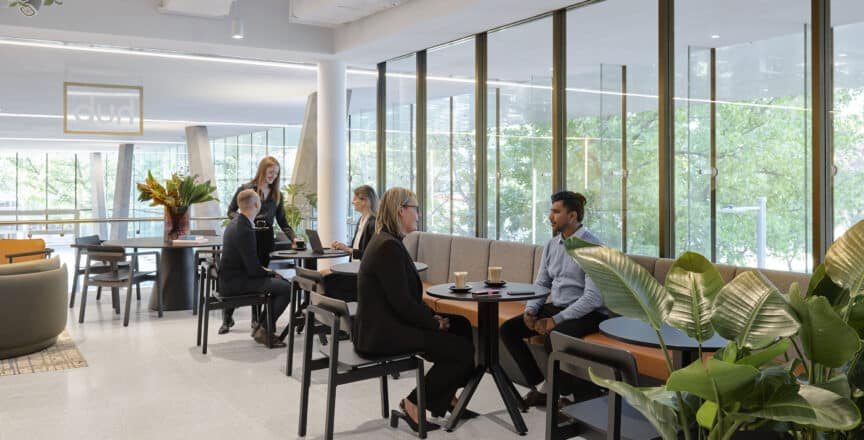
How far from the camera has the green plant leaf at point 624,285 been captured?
1.91 m

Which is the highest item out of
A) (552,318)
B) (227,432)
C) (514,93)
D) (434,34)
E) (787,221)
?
(434,34)

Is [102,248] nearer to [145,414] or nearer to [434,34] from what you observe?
[145,414]

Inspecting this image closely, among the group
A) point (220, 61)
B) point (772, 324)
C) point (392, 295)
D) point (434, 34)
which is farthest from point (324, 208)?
point (772, 324)

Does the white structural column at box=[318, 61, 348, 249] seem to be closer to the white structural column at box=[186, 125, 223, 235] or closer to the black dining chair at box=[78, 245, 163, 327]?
the black dining chair at box=[78, 245, 163, 327]

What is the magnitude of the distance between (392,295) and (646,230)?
8.00 ft

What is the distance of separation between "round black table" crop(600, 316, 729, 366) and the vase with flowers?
5.41 meters

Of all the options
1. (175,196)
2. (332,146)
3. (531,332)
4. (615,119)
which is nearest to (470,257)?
(615,119)

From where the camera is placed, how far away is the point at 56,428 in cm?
409

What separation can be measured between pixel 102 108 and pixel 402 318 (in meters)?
6.39

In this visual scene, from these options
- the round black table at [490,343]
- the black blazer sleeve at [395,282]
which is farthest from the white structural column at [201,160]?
the black blazer sleeve at [395,282]

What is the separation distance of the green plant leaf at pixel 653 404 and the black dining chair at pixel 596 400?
1.42 ft

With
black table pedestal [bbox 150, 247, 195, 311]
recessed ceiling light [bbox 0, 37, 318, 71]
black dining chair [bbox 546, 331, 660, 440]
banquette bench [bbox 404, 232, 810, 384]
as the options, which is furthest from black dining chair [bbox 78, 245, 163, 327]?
black dining chair [bbox 546, 331, 660, 440]

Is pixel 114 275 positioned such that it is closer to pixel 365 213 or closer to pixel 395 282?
pixel 365 213

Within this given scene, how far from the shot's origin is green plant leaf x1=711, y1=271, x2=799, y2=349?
69.4 inches
